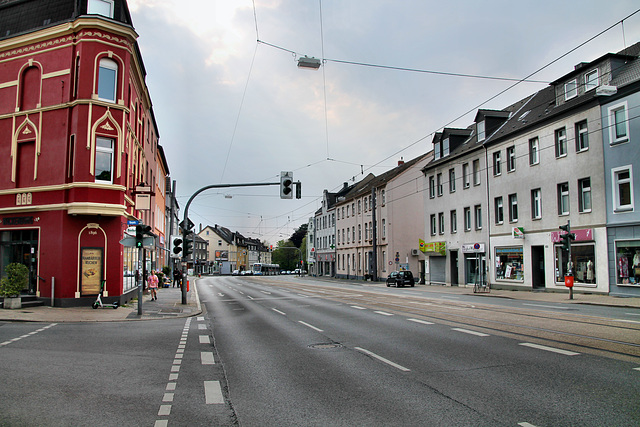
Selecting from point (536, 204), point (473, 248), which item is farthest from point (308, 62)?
point (473, 248)

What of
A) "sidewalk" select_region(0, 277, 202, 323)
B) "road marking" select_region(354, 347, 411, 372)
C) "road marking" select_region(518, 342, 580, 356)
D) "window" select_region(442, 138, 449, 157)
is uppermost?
"window" select_region(442, 138, 449, 157)

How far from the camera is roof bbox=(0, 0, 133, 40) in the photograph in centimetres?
2078

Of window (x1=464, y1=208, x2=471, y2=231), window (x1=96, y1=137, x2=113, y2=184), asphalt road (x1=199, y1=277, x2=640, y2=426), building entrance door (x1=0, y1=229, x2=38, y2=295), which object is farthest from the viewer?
window (x1=464, y1=208, x2=471, y2=231)

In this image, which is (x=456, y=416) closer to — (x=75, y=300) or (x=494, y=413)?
(x=494, y=413)

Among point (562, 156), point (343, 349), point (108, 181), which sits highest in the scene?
point (562, 156)

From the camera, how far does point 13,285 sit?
18.0m

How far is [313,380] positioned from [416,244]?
4848 centimetres

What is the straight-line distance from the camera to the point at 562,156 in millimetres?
28000

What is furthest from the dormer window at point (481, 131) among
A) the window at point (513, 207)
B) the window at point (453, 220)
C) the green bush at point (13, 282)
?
the green bush at point (13, 282)

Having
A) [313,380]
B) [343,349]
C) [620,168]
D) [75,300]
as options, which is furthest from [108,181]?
[620,168]

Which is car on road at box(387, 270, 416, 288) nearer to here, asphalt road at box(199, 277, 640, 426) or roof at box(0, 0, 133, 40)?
asphalt road at box(199, 277, 640, 426)

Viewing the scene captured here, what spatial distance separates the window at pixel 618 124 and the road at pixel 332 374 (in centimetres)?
1389

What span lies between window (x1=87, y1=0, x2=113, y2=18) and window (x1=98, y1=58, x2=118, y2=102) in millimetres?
2321

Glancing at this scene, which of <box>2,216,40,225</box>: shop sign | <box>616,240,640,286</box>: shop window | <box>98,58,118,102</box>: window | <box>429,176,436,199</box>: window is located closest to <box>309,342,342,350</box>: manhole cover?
<box>2,216,40,225</box>: shop sign
